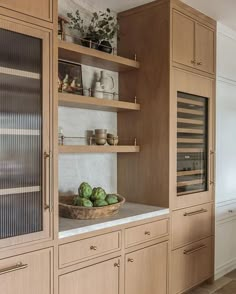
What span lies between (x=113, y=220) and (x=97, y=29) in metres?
1.60

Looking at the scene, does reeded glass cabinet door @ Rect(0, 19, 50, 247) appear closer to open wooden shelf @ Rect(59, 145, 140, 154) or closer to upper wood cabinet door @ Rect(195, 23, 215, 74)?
open wooden shelf @ Rect(59, 145, 140, 154)

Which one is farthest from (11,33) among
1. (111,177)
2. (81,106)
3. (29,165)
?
(111,177)

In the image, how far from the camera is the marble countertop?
2.01 m

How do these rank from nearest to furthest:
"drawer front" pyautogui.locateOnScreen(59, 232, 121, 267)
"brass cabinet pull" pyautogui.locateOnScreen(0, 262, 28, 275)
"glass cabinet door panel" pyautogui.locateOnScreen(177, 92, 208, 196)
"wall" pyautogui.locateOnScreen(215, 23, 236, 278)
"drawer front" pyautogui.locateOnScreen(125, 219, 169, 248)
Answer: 1. "brass cabinet pull" pyautogui.locateOnScreen(0, 262, 28, 275)
2. "drawer front" pyautogui.locateOnScreen(59, 232, 121, 267)
3. "drawer front" pyautogui.locateOnScreen(125, 219, 169, 248)
4. "glass cabinet door panel" pyautogui.locateOnScreen(177, 92, 208, 196)
5. "wall" pyautogui.locateOnScreen(215, 23, 236, 278)

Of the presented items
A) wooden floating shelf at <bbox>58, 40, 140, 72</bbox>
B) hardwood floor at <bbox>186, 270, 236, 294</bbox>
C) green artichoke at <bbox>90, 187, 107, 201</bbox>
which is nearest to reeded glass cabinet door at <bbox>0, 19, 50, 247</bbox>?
wooden floating shelf at <bbox>58, 40, 140, 72</bbox>

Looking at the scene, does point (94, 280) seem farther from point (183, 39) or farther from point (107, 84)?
point (183, 39)

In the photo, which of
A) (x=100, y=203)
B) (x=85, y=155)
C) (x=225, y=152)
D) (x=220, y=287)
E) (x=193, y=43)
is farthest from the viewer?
(x=225, y=152)

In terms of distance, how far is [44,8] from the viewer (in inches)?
72.1

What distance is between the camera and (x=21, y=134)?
1770mm

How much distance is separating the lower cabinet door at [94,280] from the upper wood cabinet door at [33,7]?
1.50 m

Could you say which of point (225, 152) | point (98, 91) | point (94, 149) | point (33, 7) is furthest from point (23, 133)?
point (225, 152)

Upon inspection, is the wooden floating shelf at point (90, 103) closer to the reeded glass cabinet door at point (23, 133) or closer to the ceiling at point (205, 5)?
the reeded glass cabinet door at point (23, 133)

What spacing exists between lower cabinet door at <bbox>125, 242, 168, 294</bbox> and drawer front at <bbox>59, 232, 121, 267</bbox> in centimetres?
20

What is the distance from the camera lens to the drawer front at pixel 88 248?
196 centimetres
